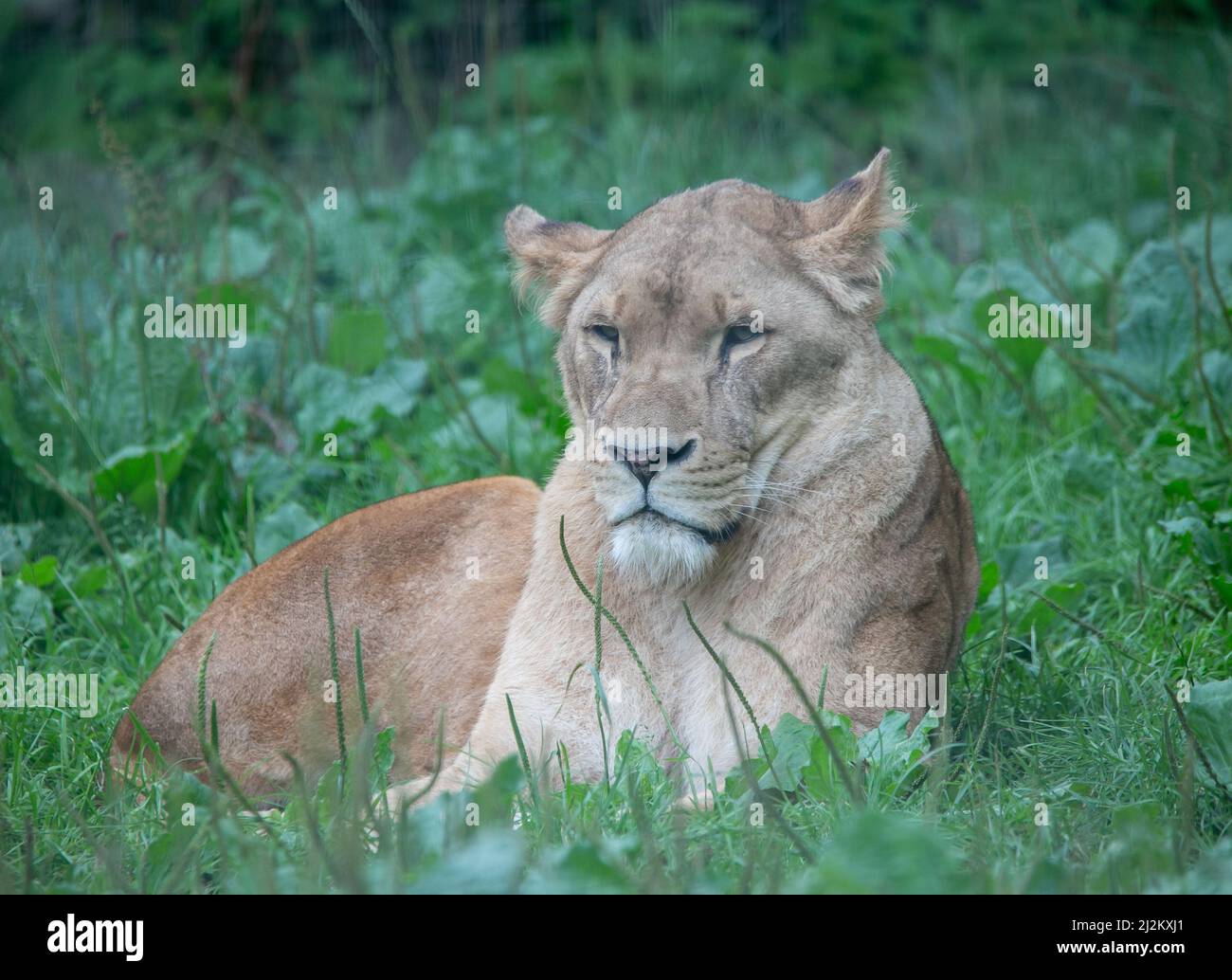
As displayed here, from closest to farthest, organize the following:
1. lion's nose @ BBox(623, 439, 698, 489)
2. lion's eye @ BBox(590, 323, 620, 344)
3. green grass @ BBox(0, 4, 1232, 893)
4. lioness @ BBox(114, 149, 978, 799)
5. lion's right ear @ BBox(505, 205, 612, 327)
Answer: green grass @ BBox(0, 4, 1232, 893) < lion's nose @ BBox(623, 439, 698, 489) < lioness @ BBox(114, 149, 978, 799) < lion's eye @ BBox(590, 323, 620, 344) < lion's right ear @ BBox(505, 205, 612, 327)

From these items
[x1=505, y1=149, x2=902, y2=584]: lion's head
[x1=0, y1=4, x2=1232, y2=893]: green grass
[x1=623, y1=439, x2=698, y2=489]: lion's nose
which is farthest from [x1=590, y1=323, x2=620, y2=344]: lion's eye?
[x1=0, y1=4, x2=1232, y2=893]: green grass

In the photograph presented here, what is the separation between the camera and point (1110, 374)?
5.03 m

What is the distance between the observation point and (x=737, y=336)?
3.17m

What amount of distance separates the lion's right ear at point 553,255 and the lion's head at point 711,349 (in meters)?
0.05

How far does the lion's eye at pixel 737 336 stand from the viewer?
316cm

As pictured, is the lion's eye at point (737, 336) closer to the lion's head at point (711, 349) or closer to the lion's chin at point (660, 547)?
the lion's head at point (711, 349)

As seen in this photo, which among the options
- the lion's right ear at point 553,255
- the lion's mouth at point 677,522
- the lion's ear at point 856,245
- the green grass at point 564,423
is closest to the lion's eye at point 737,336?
the lion's ear at point 856,245

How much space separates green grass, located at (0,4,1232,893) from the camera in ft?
9.21

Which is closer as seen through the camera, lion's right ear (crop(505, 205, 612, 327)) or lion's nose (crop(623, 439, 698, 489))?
lion's nose (crop(623, 439, 698, 489))

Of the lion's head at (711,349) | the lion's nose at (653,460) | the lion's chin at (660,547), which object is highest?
the lion's head at (711,349)

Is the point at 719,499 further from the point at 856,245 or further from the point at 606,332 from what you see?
the point at 856,245

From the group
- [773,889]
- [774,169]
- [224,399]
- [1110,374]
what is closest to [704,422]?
[773,889]

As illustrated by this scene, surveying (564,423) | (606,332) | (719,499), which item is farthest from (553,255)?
(564,423)

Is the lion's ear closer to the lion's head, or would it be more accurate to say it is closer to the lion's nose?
the lion's head
